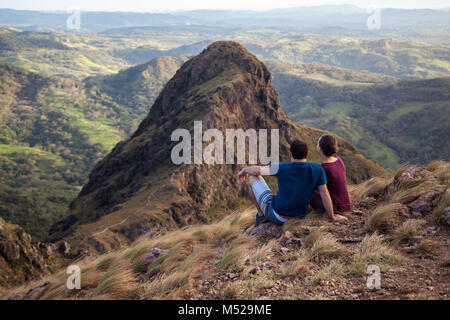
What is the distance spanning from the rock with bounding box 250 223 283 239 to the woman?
1335mm

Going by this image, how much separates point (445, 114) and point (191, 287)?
210056mm

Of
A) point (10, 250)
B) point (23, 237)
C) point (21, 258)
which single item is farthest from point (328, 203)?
point (23, 237)

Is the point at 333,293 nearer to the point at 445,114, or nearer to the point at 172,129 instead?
the point at 172,129

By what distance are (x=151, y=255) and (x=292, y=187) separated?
3994 millimetres

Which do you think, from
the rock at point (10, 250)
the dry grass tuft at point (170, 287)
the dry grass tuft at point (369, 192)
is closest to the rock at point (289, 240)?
the dry grass tuft at point (170, 287)

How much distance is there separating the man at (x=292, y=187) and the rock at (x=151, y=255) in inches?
109

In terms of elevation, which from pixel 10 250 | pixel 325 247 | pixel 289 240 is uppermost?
pixel 325 247

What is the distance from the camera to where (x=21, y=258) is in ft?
73.8

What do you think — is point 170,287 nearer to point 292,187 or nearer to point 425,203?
point 292,187

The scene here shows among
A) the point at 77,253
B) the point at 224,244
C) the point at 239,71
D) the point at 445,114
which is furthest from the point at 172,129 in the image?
the point at 445,114

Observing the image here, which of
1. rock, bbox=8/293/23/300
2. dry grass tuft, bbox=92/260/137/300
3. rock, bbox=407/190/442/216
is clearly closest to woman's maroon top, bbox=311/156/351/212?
rock, bbox=407/190/442/216

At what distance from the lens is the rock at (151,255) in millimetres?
8266

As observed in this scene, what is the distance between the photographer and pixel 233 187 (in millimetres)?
54875

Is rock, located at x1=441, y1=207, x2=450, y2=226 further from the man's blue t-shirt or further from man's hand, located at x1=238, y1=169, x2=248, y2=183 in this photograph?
man's hand, located at x1=238, y1=169, x2=248, y2=183
